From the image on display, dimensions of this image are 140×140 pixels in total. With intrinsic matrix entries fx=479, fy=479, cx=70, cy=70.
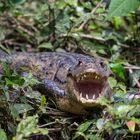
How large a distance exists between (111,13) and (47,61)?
173cm

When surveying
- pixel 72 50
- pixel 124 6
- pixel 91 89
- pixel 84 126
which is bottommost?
pixel 84 126

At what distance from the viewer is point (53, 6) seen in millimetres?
6031

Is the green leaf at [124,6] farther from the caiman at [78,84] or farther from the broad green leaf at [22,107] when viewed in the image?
the broad green leaf at [22,107]

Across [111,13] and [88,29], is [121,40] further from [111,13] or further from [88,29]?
[111,13]

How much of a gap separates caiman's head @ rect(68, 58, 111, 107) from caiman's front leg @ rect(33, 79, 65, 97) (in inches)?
14.7

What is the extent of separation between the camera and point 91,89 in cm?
420

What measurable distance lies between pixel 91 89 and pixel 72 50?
2.01 m

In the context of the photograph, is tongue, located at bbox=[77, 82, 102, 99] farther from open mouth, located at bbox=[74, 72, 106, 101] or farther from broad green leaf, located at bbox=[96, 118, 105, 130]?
broad green leaf, located at bbox=[96, 118, 105, 130]

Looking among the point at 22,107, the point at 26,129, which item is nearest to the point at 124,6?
the point at 22,107

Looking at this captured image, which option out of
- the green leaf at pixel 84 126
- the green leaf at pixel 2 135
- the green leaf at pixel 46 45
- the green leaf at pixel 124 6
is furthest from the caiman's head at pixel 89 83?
the green leaf at pixel 46 45

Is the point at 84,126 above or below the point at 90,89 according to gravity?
below

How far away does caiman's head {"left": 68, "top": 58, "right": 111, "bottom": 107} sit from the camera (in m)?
4.13

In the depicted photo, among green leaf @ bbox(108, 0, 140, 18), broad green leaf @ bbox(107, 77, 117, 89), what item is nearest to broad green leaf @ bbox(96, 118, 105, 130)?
broad green leaf @ bbox(107, 77, 117, 89)

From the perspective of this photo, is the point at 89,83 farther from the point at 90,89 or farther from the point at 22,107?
the point at 22,107
